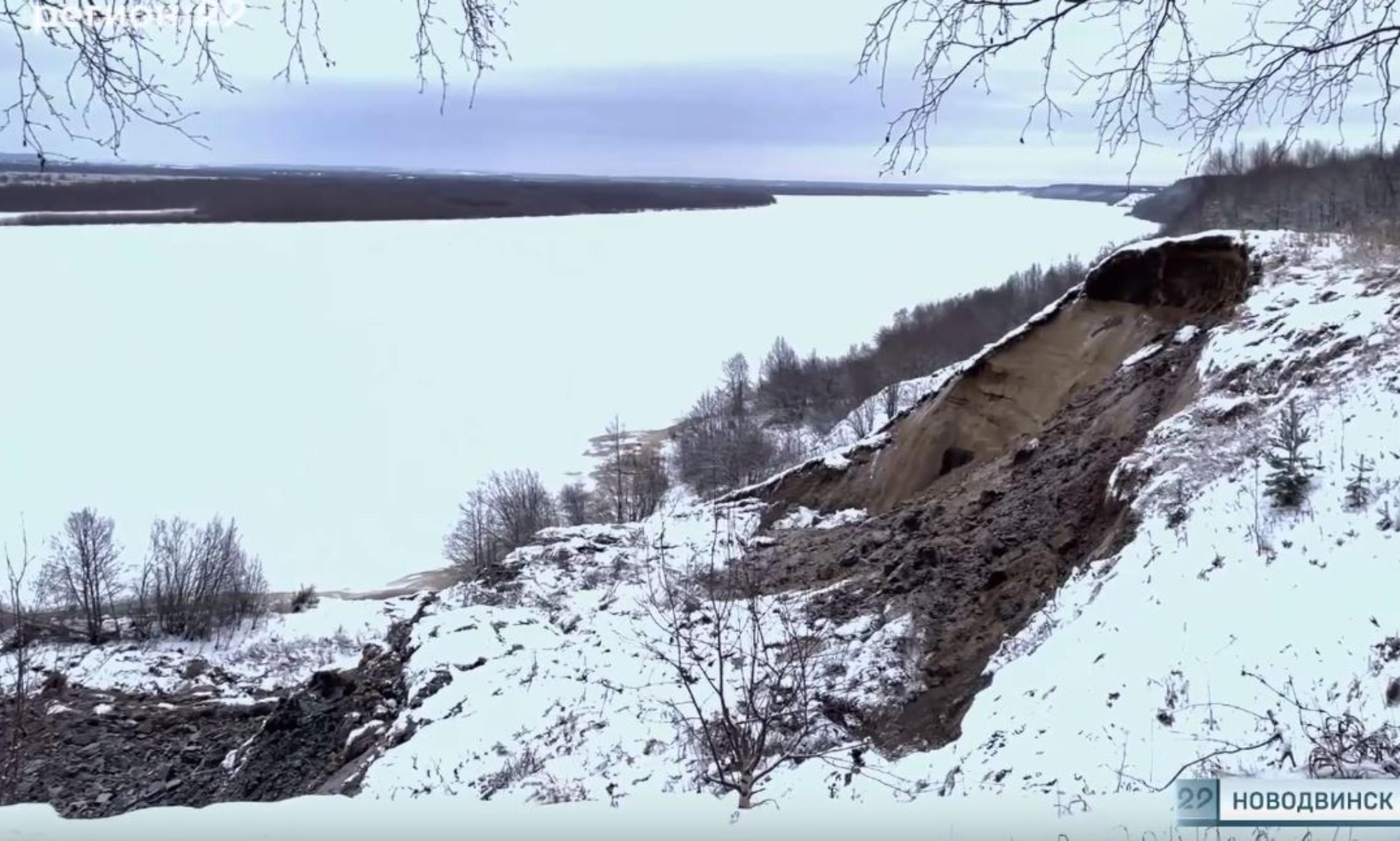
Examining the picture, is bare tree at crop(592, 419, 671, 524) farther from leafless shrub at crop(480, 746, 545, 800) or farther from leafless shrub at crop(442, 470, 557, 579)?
leafless shrub at crop(480, 746, 545, 800)

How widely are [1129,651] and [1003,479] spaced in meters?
6.08

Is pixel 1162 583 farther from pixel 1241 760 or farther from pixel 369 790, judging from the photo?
pixel 369 790

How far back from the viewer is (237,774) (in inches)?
438

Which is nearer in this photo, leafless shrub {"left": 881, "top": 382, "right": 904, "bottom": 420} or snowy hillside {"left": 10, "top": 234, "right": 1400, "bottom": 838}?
snowy hillside {"left": 10, "top": 234, "right": 1400, "bottom": 838}

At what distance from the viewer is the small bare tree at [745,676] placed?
523 centimetres

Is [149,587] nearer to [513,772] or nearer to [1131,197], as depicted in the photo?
[513,772]

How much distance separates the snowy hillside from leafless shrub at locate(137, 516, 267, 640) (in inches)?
783

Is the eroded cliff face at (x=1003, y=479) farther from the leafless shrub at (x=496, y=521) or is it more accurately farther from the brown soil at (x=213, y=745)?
the leafless shrub at (x=496, y=521)

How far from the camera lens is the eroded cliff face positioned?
895 cm

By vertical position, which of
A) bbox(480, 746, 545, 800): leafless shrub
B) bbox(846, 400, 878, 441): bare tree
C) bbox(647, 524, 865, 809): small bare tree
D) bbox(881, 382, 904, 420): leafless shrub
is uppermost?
bbox(647, 524, 865, 809): small bare tree

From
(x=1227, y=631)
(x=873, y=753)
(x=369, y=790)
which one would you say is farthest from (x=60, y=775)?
(x=1227, y=631)

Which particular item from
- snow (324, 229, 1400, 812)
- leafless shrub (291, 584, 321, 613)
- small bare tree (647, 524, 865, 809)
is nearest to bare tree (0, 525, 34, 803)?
snow (324, 229, 1400, 812)

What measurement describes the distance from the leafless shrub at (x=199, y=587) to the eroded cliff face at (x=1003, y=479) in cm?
2069

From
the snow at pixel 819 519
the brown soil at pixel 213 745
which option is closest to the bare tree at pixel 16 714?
the brown soil at pixel 213 745
